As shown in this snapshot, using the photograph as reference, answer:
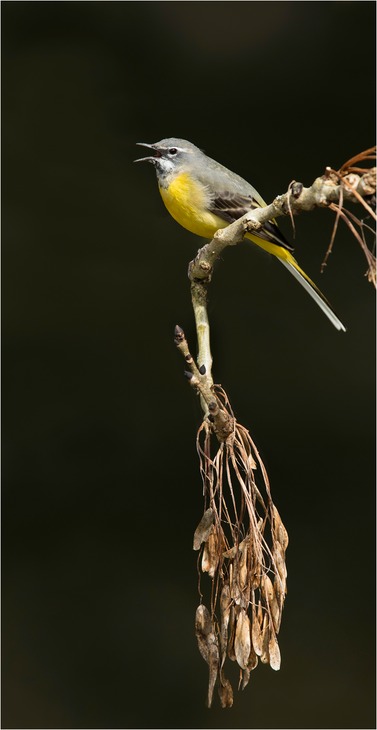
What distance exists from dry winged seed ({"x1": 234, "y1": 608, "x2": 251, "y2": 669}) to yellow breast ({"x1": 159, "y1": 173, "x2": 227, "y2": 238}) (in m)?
0.56

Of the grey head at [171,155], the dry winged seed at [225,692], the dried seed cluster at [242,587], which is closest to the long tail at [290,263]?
the grey head at [171,155]

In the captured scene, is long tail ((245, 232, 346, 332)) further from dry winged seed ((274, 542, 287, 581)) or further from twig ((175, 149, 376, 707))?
dry winged seed ((274, 542, 287, 581))

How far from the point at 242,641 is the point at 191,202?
599mm

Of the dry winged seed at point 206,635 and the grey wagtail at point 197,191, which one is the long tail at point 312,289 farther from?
the dry winged seed at point 206,635

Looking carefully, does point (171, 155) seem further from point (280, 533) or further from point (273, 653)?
point (273, 653)

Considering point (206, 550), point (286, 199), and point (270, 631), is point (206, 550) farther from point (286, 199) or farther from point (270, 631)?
point (286, 199)

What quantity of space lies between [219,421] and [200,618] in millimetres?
204

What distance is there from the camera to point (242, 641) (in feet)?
2.51

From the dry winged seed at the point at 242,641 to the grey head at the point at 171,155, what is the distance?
0.62 meters

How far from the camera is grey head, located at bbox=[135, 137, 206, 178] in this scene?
1078 mm

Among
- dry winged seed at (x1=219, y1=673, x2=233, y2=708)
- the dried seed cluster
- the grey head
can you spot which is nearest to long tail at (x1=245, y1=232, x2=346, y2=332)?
the grey head

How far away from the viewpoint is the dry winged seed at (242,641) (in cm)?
76

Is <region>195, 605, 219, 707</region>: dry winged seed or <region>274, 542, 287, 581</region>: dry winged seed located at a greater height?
<region>274, 542, 287, 581</region>: dry winged seed

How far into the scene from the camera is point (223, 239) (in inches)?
34.6
